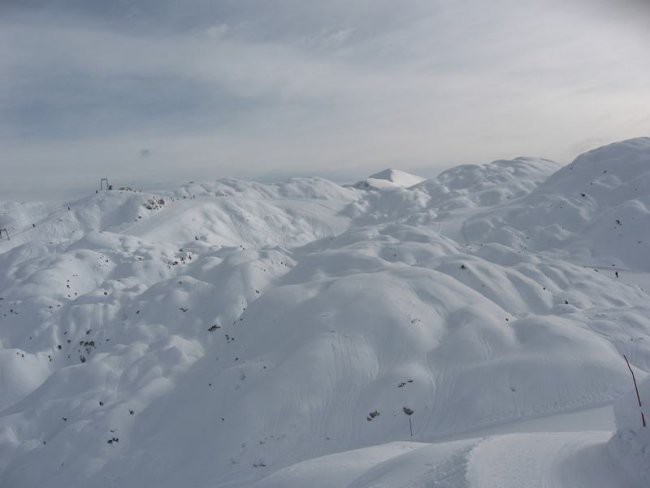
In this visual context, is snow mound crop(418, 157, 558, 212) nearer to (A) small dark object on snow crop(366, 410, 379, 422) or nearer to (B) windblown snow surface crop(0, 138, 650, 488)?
(B) windblown snow surface crop(0, 138, 650, 488)

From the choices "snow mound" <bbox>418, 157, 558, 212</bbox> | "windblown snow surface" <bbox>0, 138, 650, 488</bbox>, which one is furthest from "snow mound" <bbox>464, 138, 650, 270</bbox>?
"snow mound" <bbox>418, 157, 558, 212</bbox>

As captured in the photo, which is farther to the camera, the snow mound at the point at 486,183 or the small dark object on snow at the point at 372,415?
the snow mound at the point at 486,183

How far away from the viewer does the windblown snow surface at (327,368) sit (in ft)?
40.7

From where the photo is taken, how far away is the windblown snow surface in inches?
488

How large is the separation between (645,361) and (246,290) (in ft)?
69.9

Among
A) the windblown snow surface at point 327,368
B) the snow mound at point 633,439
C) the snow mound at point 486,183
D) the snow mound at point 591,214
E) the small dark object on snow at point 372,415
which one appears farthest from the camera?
the snow mound at point 486,183

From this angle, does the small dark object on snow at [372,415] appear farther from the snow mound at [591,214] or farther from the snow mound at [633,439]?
the snow mound at [591,214]

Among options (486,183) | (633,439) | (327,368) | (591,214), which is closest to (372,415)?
(327,368)

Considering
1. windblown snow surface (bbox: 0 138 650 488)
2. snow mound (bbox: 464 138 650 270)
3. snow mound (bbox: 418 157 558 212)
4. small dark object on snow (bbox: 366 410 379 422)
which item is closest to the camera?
windblown snow surface (bbox: 0 138 650 488)

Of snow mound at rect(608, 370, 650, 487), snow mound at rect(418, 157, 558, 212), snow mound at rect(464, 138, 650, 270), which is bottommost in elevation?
snow mound at rect(418, 157, 558, 212)

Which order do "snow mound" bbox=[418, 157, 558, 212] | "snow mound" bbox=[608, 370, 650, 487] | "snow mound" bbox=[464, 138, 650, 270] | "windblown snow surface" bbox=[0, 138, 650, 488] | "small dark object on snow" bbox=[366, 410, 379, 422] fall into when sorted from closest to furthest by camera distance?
1. "snow mound" bbox=[608, 370, 650, 487]
2. "windblown snow surface" bbox=[0, 138, 650, 488]
3. "small dark object on snow" bbox=[366, 410, 379, 422]
4. "snow mound" bbox=[464, 138, 650, 270]
5. "snow mound" bbox=[418, 157, 558, 212]

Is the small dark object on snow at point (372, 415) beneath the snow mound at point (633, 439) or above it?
beneath

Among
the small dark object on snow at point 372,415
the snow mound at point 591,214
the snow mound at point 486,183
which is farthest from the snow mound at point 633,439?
the snow mound at point 486,183

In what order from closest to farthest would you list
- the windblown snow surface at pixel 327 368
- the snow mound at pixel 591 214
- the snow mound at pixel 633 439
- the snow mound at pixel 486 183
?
the snow mound at pixel 633 439 → the windblown snow surface at pixel 327 368 → the snow mound at pixel 591 214 → the snow mound at pixel 486 183
